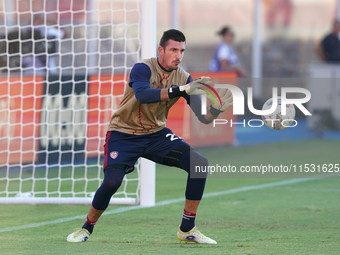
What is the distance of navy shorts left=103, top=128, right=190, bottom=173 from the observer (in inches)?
187

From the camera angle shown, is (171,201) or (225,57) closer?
(171,201)

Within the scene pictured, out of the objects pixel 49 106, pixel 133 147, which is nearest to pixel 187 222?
pixel 133 147

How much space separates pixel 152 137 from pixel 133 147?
20 centimetres

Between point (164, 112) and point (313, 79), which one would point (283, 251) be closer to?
point (164, 112)

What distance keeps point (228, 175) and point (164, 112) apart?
4303mm

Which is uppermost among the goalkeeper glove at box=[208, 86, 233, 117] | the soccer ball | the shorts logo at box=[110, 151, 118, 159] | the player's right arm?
the player's right arm

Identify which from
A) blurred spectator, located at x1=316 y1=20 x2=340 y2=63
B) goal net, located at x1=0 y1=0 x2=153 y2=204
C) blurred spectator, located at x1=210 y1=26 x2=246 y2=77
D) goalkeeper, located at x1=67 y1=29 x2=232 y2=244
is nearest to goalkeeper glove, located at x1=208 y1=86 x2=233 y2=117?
goalkeeper, located at x1=67 y1=29 x2=232 y2=244

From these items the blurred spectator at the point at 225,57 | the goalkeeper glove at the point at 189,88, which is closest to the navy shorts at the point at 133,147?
the goalkeeper glove at the point at 189,88

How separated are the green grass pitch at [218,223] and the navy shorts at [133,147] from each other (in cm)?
66

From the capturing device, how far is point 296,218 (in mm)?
5793

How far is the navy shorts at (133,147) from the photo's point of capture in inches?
187

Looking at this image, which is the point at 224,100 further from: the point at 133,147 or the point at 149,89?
the point at 133,147

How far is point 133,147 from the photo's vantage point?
4.82m

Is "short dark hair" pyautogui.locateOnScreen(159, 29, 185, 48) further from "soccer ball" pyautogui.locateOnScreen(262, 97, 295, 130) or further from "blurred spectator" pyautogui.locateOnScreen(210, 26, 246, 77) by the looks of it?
"blurred spectator" pyautogui.locateOnScreen(210, 26, 246, 77)
